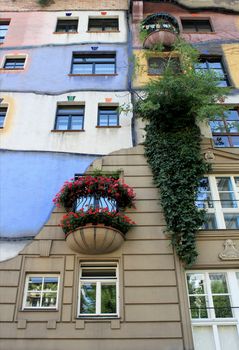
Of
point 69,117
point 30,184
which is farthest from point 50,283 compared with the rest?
point 69,117

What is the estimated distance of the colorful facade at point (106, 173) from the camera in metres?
9.43

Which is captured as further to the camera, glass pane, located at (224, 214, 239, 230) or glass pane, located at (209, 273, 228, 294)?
glass pane, located at (224, 214, 239, 230)

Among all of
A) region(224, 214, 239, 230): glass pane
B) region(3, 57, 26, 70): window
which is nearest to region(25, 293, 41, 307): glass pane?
region(224, 214, 239, 230): glass pane

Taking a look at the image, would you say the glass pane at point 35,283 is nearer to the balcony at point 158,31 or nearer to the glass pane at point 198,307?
the glass pane at point 198,307

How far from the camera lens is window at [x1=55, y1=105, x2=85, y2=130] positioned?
45.0 feet

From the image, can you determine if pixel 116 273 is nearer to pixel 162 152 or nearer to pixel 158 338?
pixel 158 338

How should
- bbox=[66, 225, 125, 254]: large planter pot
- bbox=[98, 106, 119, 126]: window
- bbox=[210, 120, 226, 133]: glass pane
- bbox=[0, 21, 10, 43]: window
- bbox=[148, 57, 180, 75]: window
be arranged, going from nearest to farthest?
bbox=[66, 225, 125, 254]: large planter pot < bbox=[210, 120, 226, 133]: glass pane < bbox=[98, 106, 119, 126]: window < bbox=[148, 57, 180, 75]: window < bbox=[0, 21, 10, 43]: window

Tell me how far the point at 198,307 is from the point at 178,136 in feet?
17.8

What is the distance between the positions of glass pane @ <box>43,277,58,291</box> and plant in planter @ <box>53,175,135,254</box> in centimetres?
103

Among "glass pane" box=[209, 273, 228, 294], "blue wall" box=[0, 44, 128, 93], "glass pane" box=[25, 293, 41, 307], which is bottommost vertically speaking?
"glass pane" box=[25, 293, 41, 307]

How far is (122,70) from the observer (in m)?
15.2

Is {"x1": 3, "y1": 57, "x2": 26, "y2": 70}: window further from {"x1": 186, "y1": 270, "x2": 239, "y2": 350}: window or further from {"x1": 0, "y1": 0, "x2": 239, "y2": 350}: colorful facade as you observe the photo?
{"x1": 186, "y1": 270, "x2": 239, "y2": 350}: window

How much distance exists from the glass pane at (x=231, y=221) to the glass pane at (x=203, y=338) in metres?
3.10

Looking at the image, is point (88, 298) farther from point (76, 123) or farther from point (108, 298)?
point (76, 123)
